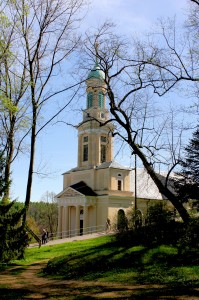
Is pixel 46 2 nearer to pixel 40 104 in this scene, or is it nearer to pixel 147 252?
pixel 40 104

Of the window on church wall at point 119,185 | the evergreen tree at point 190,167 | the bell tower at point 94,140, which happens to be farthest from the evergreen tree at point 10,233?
the bell tower at point 94,140

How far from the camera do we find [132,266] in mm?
14102

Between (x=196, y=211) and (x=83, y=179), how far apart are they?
69.3 feet

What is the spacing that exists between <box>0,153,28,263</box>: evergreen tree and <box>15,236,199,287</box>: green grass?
7.79 ft

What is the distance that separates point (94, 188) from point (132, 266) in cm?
3406

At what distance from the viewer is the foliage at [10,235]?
1645 cm

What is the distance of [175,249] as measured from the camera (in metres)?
15.8

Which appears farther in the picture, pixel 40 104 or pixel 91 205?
pixel 91 205

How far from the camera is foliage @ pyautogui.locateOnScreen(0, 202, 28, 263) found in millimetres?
16453

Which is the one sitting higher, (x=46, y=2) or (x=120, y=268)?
(x=46, y=2)

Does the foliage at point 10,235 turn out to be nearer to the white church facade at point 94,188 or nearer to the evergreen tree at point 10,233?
the evergreen tree at point 10,233

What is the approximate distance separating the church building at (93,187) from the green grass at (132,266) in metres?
28.0

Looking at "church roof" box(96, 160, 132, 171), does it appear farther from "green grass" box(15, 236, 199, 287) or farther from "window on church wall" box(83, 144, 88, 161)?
"green grass" box(15, 236, 199, 287)

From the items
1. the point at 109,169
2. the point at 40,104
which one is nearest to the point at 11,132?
the point at 40,104
